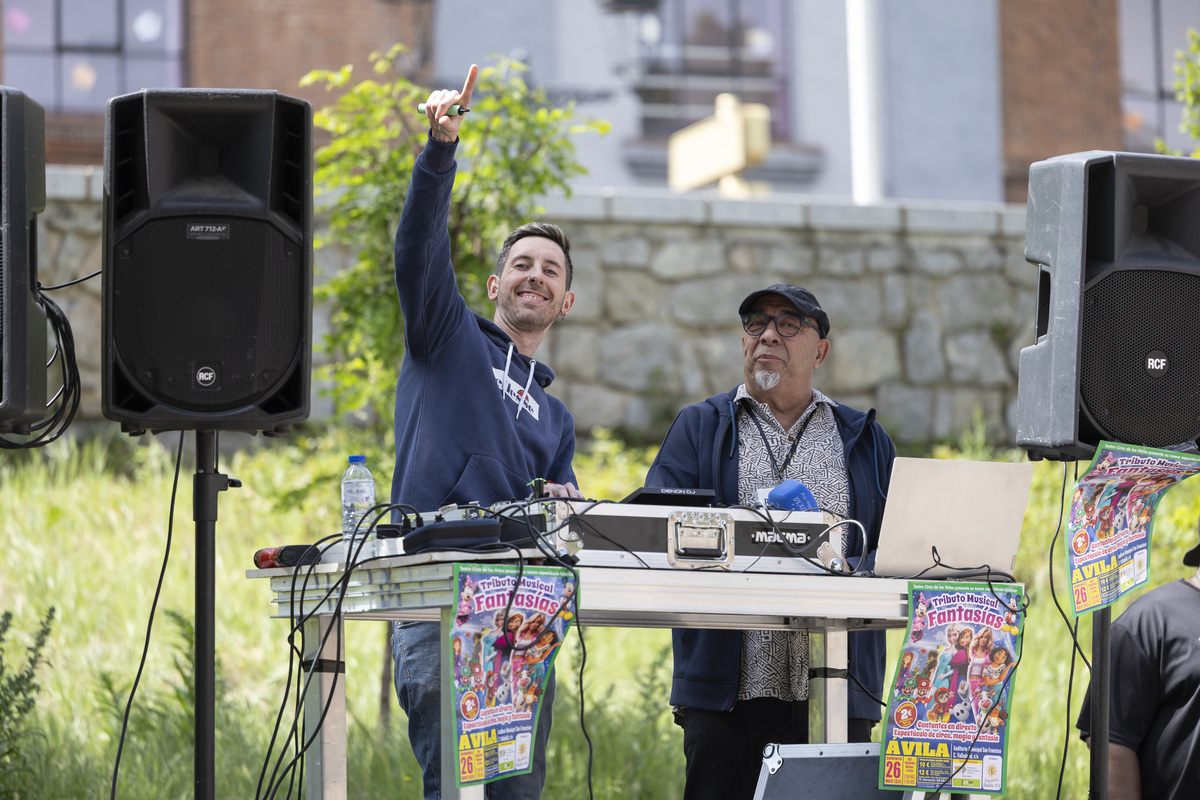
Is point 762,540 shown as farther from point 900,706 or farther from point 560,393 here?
point 560,393

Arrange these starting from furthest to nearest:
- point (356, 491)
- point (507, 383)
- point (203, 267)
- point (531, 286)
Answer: point (531, 286), point (507, 383), point (356, 491), point (203, 267)

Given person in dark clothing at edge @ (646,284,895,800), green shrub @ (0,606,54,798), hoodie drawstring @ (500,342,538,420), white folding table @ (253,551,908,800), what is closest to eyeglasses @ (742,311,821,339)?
person in dark clothing at edge @ (646,284,895,800)

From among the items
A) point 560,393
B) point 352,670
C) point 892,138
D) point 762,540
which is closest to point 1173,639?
point 762,540

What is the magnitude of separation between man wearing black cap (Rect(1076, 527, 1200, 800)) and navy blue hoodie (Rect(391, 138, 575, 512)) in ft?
5.25

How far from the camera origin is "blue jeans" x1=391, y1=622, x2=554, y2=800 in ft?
9.67

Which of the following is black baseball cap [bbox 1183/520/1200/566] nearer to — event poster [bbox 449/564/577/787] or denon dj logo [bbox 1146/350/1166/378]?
denon dj logo [bbox 1146/350/1166/378]

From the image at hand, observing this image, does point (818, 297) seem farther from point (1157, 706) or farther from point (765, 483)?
point (1157, 706)

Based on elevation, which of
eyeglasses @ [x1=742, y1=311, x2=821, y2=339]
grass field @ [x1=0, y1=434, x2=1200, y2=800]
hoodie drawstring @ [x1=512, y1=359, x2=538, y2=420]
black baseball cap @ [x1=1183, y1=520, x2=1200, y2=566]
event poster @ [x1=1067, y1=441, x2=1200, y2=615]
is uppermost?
eyeglasses @ [x1=742, y1=311, x2=821, y2=339]

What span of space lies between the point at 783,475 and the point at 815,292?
5011 mm

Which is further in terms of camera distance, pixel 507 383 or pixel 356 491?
pixel 507 383

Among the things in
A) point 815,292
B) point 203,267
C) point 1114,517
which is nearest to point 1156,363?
point 1114,517

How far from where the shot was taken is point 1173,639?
3482 millimetres

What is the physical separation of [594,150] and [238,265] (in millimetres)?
9362

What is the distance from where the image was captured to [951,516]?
9.79ft
